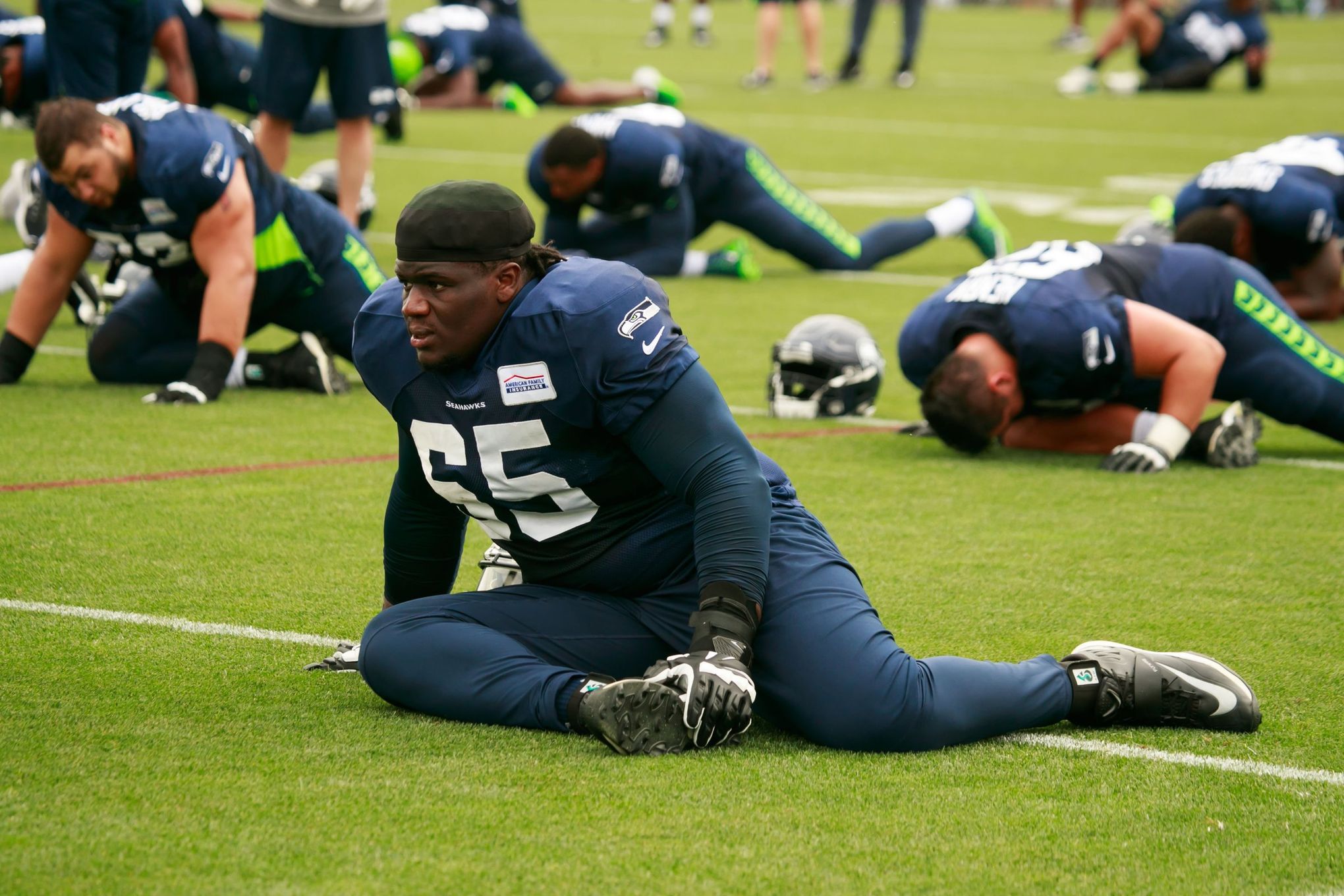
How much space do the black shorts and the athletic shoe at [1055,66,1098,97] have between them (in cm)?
1174

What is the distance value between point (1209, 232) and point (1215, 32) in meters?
12.9

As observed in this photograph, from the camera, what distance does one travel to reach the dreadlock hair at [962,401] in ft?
18.3

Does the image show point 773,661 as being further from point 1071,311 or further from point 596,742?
point 1071,311

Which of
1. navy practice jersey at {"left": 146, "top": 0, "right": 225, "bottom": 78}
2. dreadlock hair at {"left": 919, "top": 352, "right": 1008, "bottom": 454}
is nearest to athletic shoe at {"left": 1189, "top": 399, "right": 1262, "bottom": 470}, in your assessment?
dreadlock hair at {"left": 919, "top": 352, "right": 1008, "bottom": 454}

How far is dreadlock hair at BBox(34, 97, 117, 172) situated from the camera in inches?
230

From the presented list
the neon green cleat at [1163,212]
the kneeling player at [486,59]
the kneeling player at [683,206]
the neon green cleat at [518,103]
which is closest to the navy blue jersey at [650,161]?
the kneeling player at [683,206]

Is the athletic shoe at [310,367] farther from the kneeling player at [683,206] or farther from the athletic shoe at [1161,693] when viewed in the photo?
the athletic shoe at [1161,693]

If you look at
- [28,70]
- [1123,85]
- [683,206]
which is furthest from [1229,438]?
[1123,85]

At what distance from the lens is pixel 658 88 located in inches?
539

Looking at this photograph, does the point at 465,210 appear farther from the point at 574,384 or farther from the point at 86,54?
the point at 86,54

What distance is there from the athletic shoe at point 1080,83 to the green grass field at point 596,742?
1180cm

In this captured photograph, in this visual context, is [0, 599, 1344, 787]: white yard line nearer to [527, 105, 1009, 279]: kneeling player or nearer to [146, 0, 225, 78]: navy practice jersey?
[527, 105, 1009, 279]: kneeling player

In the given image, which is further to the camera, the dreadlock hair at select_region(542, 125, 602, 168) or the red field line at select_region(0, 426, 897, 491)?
the dreadlock hair at select_region(542, 125, 602, 168)

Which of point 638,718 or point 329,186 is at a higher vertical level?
point 638,718
